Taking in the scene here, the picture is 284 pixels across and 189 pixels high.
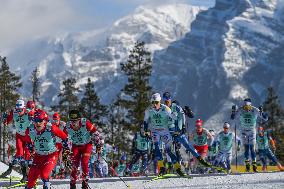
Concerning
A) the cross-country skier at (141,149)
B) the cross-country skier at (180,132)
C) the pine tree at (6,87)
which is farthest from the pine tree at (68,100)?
the cross-country skier at (180,132)

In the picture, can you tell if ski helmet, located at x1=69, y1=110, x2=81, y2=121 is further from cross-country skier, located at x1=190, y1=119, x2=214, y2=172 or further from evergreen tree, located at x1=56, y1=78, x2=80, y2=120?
evergreen tree, located at x1=56, y1=78, x2=80, y2=120

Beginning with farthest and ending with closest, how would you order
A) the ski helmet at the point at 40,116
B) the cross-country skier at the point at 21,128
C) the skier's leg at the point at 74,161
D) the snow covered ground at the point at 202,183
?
the cross-country skier at the point at 21,128 < the snow covered ground at the point at 202,183 < the skier's leg at the point at 74,161 < the ski helmet at the point at 40,116

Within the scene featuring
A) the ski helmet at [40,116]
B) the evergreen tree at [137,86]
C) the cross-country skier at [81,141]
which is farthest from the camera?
the evergreen tree at [137,86]

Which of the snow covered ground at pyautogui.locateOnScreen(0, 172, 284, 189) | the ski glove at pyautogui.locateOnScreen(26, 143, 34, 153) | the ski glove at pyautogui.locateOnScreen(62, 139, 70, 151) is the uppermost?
the ski glove at pyautogui.locateOnScreen(62, 139, 70, 151)

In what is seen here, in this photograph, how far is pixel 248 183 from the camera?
44.8ft

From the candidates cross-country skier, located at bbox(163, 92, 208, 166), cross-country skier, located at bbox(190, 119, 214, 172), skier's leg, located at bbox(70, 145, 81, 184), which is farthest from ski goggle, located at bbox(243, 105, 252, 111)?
skier's leg, located at bbox(70, 145, 81, 184)

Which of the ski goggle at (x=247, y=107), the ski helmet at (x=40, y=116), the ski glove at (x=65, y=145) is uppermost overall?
the ski goggle at (x=247, y=107)

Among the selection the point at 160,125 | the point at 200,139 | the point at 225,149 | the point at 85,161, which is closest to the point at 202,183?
the point at 160,125

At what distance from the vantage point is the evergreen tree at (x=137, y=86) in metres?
53.4

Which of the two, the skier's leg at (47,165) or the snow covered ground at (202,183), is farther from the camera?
the snow covered ground at (202,183)

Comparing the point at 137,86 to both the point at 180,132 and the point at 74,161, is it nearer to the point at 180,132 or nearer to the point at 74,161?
the point at 180,132

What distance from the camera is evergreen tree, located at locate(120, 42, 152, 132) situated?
175 ft

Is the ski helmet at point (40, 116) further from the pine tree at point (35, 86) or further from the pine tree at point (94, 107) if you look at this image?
the pine tree at point (35, 86)

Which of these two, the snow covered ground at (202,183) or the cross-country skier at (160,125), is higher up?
the cross-country skier at (160,125)
